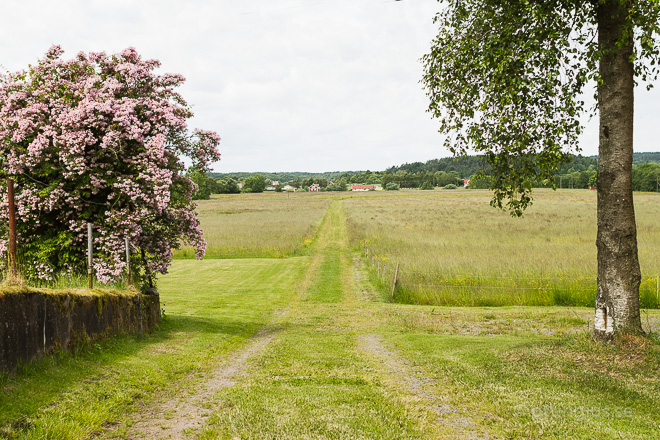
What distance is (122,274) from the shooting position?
38.0 ft

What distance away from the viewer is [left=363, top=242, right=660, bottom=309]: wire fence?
58.2 ft

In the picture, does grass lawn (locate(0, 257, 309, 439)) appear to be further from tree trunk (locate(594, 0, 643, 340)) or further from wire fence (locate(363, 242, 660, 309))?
tree trunk (locate(594, 0, 643, 340))

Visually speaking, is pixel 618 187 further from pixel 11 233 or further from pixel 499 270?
pixel 499 270

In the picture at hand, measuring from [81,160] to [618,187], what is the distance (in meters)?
11.0

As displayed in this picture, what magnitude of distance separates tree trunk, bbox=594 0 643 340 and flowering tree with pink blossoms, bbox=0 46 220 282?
910cm

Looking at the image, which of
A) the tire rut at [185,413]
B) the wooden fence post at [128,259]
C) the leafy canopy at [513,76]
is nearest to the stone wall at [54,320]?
the wooden fence post at [128,259]

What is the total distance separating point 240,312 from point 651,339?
1241 cm

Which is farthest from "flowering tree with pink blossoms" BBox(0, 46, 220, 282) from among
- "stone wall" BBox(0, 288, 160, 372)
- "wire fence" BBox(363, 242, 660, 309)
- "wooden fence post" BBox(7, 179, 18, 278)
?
"wire fence" BBox(363, 242, 660, 309)

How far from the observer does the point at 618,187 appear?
26.9 ft

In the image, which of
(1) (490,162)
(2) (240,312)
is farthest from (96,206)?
(1) (490,162)

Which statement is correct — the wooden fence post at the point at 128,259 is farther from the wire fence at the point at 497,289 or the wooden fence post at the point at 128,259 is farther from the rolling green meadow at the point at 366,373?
the wire fence at the point at 497,289

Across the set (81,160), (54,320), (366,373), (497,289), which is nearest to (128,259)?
(81,160)

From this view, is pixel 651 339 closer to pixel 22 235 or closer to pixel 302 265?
pixel 22 235

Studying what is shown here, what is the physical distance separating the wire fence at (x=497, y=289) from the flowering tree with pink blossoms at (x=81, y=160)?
11.5 m
